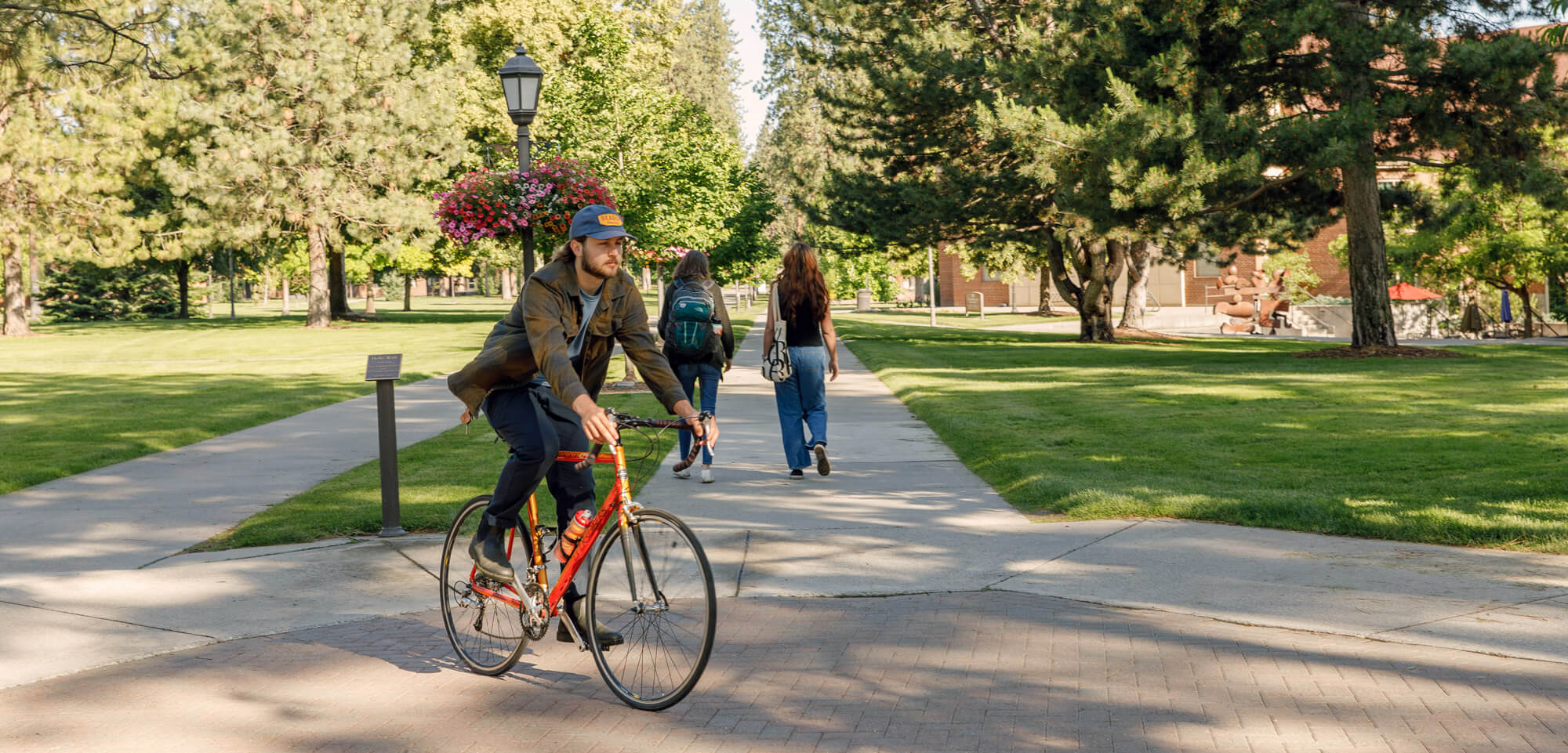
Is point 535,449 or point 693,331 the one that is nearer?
point 535,449

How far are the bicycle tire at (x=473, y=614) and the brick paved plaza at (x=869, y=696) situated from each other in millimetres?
89

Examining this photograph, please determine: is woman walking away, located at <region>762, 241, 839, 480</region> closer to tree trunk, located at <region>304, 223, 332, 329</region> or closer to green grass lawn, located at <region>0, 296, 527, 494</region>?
green grass lawn, located at <region>0, 296, 527, 494</region>

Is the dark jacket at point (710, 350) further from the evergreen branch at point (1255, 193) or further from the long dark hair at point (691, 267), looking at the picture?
the evergreen branch at point (1255, 193)

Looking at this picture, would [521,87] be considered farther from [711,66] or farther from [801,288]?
[711,66]

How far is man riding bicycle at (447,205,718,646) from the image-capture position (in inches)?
185

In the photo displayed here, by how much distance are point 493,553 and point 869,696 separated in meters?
1.51

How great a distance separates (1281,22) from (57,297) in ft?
200

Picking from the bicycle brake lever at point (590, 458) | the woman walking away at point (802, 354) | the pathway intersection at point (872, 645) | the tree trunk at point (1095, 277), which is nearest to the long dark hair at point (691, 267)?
the woman walking away at point (802, 354)

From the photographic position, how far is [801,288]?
10.3 metres

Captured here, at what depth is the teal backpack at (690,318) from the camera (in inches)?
394

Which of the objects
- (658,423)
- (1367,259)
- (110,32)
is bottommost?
(658,423)

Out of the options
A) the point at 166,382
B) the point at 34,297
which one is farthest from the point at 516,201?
the point at 34,297

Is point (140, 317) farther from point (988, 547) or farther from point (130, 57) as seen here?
A: point (988, 547)

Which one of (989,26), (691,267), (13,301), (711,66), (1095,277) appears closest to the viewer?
(691,267)
